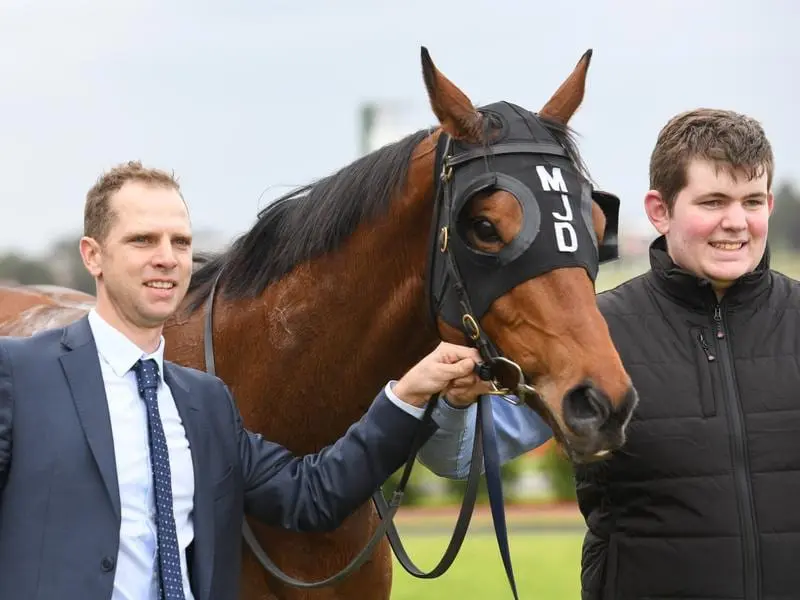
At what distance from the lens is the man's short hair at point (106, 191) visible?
2342 millimetres

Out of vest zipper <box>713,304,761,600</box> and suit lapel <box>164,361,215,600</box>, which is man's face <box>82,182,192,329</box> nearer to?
suit lapel <box>164,361,215,600</box>

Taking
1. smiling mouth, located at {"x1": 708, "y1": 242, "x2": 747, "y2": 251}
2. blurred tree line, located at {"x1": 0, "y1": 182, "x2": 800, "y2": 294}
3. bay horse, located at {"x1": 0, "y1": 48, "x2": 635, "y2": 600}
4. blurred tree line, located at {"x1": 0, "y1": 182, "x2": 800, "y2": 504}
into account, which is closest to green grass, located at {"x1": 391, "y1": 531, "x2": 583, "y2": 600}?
blurred tree line, located at {"x1": 0, "y1": 182, "x2": 800, "y2": 504}

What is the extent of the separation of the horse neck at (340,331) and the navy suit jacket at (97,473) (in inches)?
13.5

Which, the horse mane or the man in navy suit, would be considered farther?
the horse mane

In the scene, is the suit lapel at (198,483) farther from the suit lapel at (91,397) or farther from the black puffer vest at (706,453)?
the black puffer vest at (706,453)

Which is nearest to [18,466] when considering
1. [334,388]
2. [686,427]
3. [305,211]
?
[334,388]

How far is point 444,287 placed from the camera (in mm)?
2715

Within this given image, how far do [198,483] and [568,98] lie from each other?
1.29 m

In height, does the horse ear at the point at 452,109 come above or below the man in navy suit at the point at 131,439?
above

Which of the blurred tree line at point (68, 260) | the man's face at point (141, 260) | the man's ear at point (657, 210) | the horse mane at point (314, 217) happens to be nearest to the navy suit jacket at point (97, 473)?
the man's face at point (141, 260)

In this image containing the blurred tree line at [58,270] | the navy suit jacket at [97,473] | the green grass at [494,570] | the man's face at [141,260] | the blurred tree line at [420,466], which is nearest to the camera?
the navy suit jacket at [97,473]

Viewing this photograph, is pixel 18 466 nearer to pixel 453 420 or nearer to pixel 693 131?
pixel 453 420

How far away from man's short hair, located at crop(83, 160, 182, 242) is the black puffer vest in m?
1.11

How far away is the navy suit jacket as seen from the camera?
2129mm
